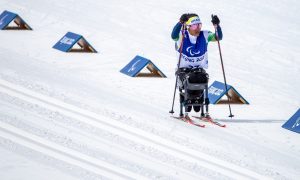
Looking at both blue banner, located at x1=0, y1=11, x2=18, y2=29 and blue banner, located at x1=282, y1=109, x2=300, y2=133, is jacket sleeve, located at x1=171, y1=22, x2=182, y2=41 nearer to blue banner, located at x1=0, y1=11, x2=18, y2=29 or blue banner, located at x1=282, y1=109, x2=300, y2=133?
blue banner, located at x1=282, y1=109, x2=300, y2=133

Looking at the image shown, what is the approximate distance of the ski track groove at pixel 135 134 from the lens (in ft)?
29.6

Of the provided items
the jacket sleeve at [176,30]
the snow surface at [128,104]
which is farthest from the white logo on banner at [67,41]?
the jacket sleeve at [176,30]

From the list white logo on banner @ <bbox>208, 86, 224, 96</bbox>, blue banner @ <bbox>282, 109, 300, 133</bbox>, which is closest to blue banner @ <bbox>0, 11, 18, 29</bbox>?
white logo on banner @ <bbox>208, 86, 224, 96</bbox>

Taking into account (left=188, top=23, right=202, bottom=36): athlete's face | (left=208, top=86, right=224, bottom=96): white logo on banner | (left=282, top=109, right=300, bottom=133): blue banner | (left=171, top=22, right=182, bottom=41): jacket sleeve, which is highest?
(left=188, top=23, right=202, bottom=36): athlete's face

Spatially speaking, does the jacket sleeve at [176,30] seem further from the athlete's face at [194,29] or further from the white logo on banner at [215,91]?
the white logo on banner at [215,91]

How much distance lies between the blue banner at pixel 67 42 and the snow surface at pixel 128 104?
26 cm

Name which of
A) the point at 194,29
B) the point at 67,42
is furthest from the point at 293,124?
the point at 67,42

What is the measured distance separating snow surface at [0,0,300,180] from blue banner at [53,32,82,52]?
0.85 feet

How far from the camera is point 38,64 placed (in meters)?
13.8

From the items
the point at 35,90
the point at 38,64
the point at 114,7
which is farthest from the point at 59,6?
the point at 35,90

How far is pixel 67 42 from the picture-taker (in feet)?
50.1

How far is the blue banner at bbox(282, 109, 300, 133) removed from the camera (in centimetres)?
1134

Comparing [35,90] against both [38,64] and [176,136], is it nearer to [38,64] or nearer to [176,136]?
[38,64]

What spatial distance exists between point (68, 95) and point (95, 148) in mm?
2661
